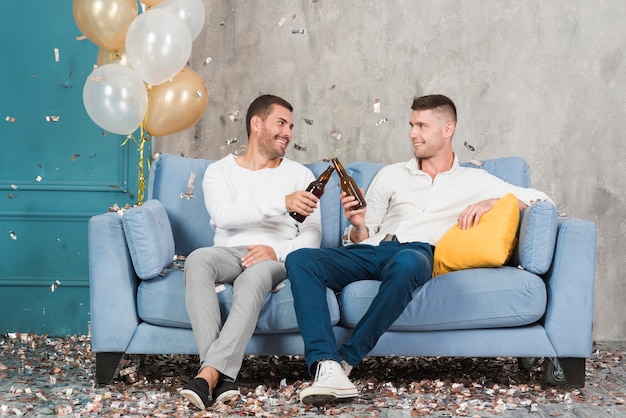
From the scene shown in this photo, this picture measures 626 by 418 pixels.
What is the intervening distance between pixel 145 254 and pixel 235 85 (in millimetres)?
1517

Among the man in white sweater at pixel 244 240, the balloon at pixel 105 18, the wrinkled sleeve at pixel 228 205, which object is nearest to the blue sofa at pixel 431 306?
the man in white sweater at pixel 244 240

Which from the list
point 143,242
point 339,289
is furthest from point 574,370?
point 143,242

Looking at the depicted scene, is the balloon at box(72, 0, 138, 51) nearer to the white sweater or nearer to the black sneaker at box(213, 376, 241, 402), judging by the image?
the white sweater

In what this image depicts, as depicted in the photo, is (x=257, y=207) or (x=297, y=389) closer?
(x=297, y=389)

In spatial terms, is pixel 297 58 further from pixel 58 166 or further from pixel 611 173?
pixel 611 173

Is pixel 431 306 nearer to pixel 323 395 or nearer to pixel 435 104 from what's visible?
pixel 323 395

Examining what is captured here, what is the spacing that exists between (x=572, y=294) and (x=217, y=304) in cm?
119

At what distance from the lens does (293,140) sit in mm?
3967

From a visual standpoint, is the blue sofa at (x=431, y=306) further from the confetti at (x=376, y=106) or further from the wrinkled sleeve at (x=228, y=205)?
the confetti at (x=376, y=106)

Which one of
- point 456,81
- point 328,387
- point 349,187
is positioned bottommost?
point 328,387

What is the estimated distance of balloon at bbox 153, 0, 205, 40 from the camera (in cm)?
325

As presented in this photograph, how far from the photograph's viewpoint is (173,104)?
10.5ft

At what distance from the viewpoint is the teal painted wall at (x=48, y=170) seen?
3.83m

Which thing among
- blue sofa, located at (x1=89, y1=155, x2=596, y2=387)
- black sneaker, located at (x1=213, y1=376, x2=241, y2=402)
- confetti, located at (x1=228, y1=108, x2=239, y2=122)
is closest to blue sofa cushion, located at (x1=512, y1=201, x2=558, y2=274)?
blue sofa, located at (x1=89, y1=155, x2=596, y2=387)
